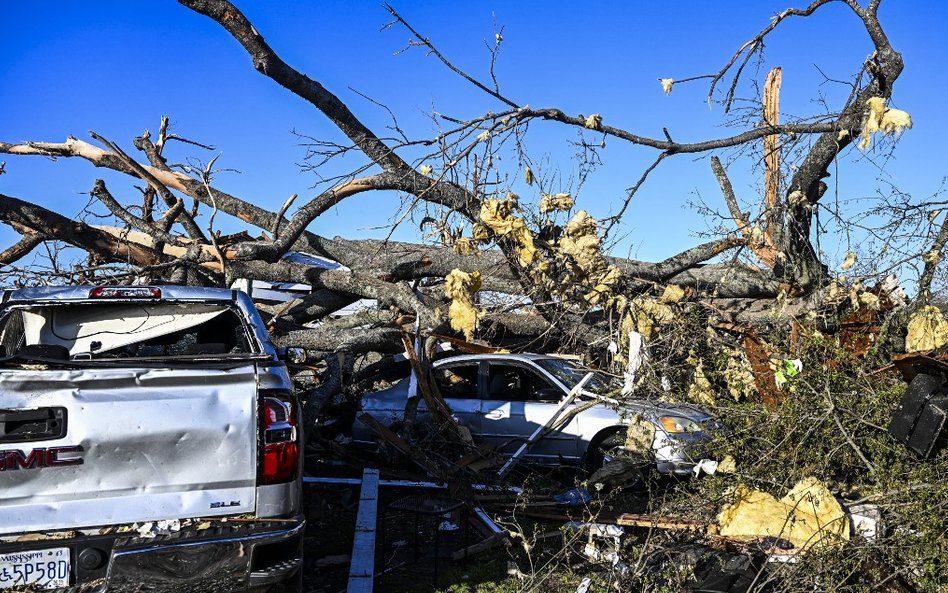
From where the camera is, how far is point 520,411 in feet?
29.3

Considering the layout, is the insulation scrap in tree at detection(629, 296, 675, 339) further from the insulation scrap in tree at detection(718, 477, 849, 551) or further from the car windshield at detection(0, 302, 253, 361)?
the car windshield at detection(0, 302, 253, 361)

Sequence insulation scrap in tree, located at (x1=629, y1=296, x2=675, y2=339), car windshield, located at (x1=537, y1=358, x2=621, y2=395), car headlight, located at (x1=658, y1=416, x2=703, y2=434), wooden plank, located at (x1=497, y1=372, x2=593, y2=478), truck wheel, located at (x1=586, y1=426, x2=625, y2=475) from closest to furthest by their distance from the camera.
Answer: insulation scrap in tree, located at (x1=629, y1=296, x2=675, y2=339) → car headlight, located at (x1=658, y1=416, x2=703, y2=434) → truck wheel, located at (x1=586, y1=426, x2=625, y2=475) → wooden plank, located at (x1=497, y1=372, x2=593, y2=478) → car windshield, located at (x1=537, y1=358, x2=621, y2=395)

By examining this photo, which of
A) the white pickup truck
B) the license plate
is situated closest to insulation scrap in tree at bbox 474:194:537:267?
the white pickup truck

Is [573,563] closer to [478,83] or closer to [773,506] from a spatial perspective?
[773,506]

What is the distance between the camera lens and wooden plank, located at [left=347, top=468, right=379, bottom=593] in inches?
188

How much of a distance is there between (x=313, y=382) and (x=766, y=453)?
6329mm

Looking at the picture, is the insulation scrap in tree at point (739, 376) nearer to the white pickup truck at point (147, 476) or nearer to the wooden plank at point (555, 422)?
the wooden plank at point (555, 422)

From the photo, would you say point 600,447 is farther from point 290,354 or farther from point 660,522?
point 290,354

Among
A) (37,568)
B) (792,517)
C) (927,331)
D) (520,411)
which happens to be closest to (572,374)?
(520,411)

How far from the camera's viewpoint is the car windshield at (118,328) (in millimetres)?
5398

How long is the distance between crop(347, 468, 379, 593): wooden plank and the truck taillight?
3.33 feet

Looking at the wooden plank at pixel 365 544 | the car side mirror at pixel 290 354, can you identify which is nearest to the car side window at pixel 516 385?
the wooden plank at pixel 365 544

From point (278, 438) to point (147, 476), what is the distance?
24.0 inches

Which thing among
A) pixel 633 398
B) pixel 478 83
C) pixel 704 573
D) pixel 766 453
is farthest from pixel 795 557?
pixel 478 83
